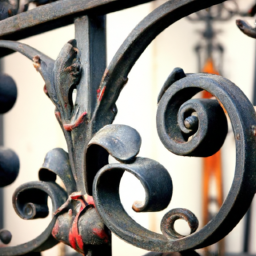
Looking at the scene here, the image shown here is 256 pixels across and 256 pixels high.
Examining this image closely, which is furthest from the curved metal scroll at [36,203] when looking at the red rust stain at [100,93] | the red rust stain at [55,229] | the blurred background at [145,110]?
the blurred background at [145,110]

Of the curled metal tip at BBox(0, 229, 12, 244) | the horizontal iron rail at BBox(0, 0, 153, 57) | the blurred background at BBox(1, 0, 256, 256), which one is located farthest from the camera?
the blurred background at BBox(1, 0, 256, 256)

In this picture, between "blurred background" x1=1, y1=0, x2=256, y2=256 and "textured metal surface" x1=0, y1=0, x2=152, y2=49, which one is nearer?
"textured metal surface" x1=0, y1=0, x2=152, y2=49

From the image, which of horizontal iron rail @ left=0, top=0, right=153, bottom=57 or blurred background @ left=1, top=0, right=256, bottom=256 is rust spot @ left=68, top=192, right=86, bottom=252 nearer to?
horizontal iron rail @ left=0, top=0, right=153, bottom=57

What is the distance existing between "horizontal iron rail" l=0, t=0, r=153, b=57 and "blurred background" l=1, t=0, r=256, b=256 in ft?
4.69

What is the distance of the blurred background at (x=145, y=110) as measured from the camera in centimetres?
193

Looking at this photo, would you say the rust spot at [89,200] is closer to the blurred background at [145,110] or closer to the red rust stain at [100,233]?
the red rust stain at [100,233]

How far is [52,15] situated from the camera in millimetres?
443

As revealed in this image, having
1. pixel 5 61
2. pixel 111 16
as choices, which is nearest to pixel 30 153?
pixel 5 61

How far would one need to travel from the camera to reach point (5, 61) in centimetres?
213

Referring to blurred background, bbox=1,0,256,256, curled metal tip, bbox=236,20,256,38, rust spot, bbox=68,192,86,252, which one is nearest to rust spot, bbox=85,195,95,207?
rust spot, bbox=68,192,86,252

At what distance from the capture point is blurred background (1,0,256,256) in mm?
1927

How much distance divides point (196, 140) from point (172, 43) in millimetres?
→ 1756

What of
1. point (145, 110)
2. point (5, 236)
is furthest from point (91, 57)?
point (145, 110)

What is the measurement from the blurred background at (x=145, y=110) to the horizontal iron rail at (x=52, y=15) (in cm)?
143
